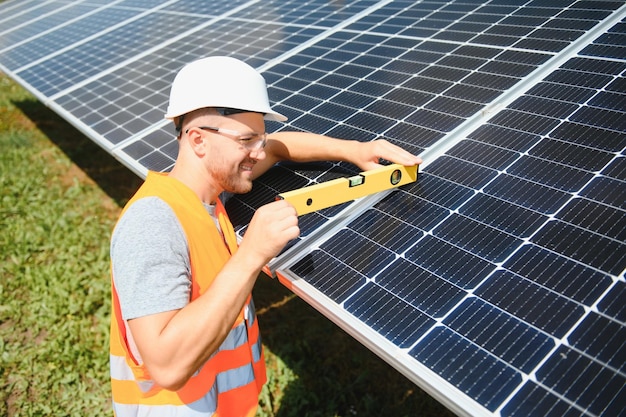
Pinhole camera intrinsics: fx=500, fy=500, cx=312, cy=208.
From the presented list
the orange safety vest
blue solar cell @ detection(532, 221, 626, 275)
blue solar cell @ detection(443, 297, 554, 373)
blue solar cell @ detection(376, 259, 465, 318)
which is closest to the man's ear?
the orange safety vest

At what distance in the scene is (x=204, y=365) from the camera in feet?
9.86

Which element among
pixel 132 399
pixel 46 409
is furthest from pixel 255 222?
pixel 46 409

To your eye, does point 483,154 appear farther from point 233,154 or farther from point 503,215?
point 233,154

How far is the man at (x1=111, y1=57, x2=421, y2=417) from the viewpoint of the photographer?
2.34 m

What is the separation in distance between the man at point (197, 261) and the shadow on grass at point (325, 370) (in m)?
2.15

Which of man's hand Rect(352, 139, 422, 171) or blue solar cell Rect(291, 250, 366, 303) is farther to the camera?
man's hand Rect(352, 139, 422, 171)

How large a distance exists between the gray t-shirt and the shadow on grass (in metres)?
3.34

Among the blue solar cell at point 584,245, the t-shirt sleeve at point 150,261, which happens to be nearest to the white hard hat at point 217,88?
the t-shirt sleeve at point 150,261

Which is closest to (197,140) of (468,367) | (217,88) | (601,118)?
(217,88)

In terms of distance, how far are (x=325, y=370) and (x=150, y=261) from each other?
3.82 meters

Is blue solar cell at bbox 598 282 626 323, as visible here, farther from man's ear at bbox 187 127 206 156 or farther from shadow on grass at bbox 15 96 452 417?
shadow on grass at bbox 15 96 452 417

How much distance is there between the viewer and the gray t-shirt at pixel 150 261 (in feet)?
7.66

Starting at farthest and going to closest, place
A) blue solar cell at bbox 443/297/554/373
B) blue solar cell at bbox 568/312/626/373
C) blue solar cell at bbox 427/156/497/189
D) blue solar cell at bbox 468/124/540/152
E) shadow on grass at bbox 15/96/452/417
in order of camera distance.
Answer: shadow on grass at bbox 15/96/452/417 → blue solar cell at bbox 468/124/540/152 → blue solar cell at bbox 427/156/497/189 → blue solar cell at bbox 443/297/554/373 → blue solar cell at bbox 568/312/626/373

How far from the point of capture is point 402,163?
3.49 meters
